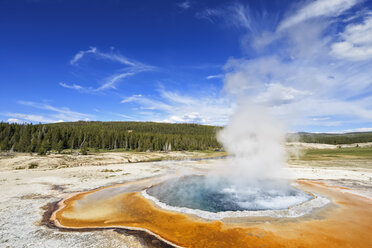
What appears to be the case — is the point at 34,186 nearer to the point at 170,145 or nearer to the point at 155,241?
the point at 155,241

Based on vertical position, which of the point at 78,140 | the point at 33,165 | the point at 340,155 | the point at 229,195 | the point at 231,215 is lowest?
the point at 229,195

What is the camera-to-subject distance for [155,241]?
8453mm

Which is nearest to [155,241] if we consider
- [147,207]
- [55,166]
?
[147,207]

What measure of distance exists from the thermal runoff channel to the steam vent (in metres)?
0.09

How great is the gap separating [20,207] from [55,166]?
25.0 m

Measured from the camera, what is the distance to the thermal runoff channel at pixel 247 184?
14500 millimetres

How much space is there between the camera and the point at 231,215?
11.6 meters

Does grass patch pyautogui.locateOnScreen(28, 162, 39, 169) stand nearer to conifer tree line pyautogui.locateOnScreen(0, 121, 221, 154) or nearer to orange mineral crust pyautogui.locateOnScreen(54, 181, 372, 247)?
conifer tree line pyautogui.locateOnScreen(0, 121, 221, 154)

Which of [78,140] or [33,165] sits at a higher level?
[78,140]

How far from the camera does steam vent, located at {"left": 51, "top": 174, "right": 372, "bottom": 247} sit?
344 inches

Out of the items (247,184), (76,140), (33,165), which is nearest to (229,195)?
(247,184)

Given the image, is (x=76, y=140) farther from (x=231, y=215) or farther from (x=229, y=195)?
(x=231, y=215)

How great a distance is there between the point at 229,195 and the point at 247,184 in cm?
522

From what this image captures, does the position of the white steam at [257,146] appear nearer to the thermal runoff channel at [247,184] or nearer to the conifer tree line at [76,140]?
the thermal runoff channel at [247,184]
